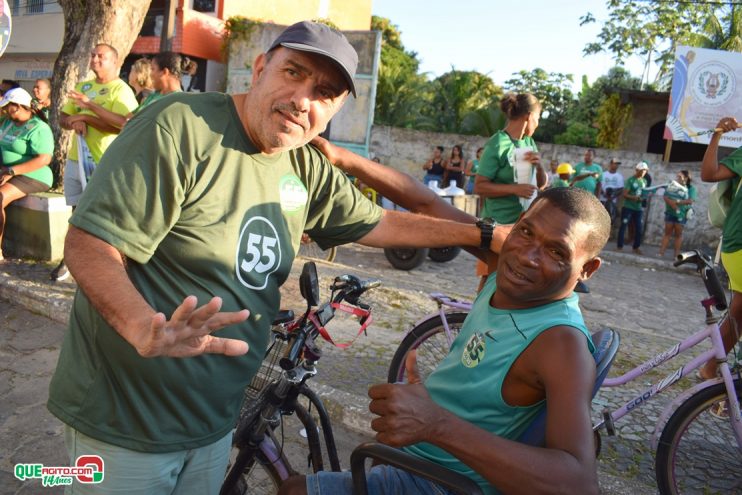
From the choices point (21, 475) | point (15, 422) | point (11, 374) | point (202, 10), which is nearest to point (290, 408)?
point (21, 475)

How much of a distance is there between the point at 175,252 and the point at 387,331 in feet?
13.3

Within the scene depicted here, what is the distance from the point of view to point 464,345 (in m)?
1.89

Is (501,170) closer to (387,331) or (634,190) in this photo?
(387,331)

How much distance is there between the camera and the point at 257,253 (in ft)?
5.47

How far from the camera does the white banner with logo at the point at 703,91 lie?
36.3 feet

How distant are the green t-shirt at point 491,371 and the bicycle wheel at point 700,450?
5.63 ft

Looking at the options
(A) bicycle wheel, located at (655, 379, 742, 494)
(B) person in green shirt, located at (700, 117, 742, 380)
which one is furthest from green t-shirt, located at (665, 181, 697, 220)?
(A) bicycle wheel, located at (655, 379, 742, 494)

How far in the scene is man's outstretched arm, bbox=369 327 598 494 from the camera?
4.42 feet

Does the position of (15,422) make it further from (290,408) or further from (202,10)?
(202,10)

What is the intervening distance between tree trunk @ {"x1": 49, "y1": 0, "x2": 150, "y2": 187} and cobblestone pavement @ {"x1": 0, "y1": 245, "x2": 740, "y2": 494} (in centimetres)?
219

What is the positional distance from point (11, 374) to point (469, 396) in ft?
12.2

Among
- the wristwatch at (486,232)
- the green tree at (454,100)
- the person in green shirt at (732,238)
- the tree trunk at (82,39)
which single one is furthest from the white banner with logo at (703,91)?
the wristwatch at (486,232)

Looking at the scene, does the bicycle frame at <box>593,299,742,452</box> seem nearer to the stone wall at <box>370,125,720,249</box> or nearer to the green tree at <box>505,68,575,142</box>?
the stone wall at <box>370,125,720,249</box>

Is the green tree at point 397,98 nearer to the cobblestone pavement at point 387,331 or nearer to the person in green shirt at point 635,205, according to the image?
the person in green shirt at point 635,205
